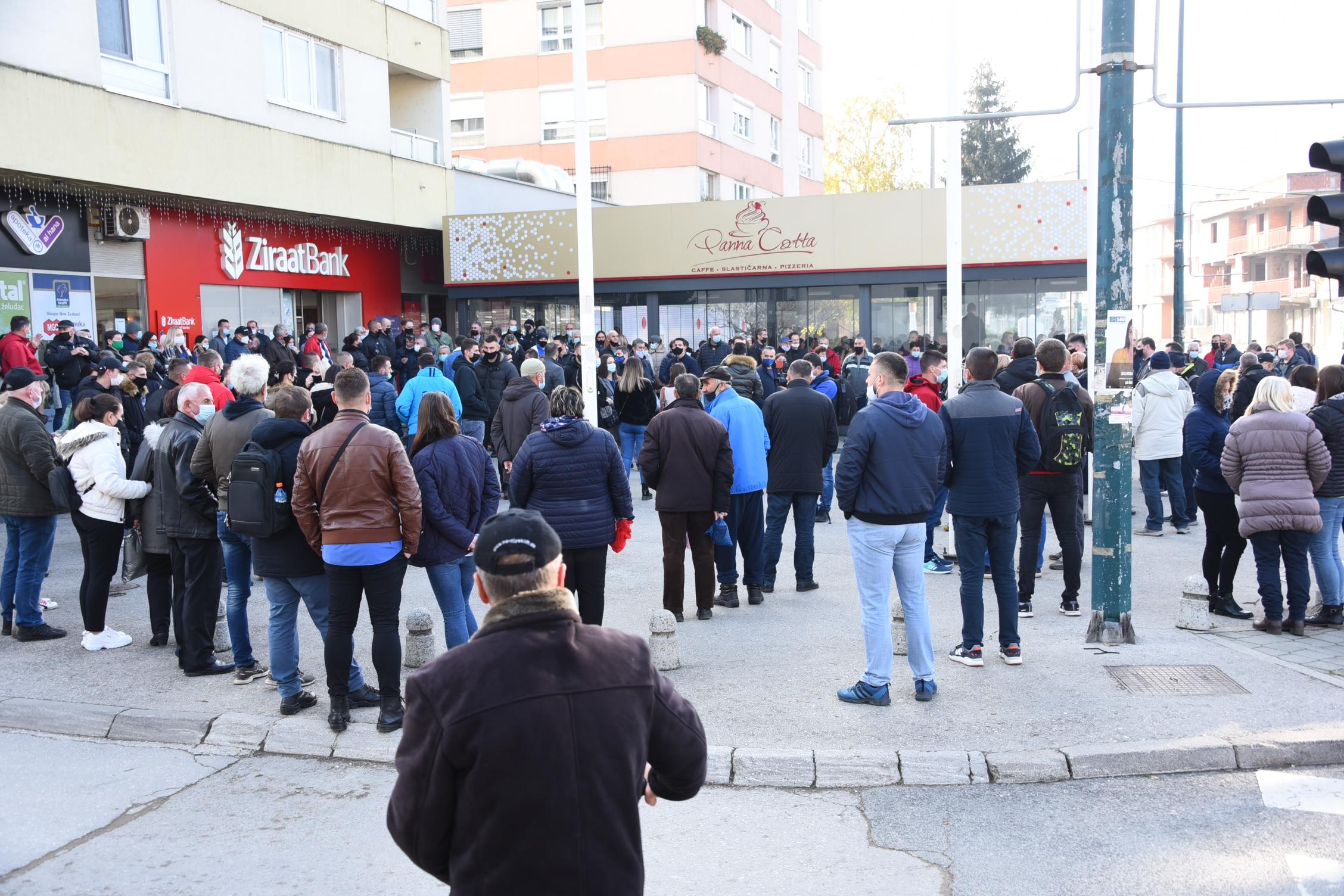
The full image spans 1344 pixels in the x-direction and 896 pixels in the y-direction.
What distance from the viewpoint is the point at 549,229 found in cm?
2447

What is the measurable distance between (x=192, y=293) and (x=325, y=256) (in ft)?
12.8

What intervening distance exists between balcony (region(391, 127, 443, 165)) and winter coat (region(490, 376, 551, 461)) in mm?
14539

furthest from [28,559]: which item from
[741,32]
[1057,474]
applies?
[741,32]

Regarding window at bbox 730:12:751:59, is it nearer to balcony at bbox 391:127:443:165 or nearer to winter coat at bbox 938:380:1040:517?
balcony at bbox 391:127:443:165

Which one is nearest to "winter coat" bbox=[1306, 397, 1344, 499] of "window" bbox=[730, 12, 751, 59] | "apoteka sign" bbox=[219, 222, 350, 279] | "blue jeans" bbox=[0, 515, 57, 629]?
"blue jeans" bbox=[0, 515, 57, 629]

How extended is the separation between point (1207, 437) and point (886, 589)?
447cm

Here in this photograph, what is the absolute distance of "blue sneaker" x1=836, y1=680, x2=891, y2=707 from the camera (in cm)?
634

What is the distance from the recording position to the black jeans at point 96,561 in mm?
7660

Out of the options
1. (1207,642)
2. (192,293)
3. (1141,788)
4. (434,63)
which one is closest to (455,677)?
(1141,788)

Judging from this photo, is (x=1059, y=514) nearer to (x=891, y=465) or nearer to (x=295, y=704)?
(x=891, y=465)

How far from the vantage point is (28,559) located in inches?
315

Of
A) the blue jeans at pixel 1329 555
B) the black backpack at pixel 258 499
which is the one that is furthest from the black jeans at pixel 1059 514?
the black backpack at pixel 258 499

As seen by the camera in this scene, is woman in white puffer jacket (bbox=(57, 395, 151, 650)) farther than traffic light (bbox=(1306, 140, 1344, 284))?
Yes

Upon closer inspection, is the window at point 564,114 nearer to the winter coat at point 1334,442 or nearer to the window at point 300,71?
the window at point 300,71
